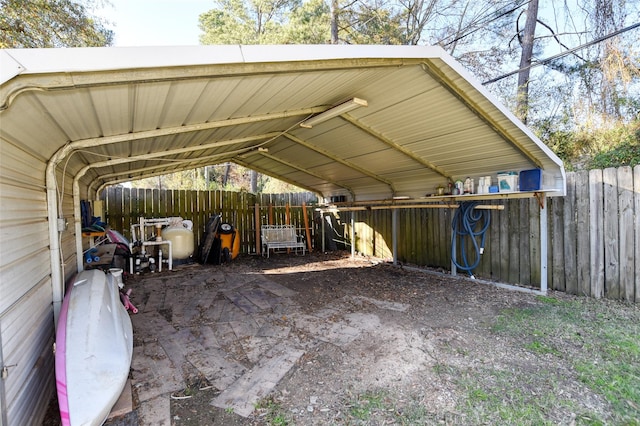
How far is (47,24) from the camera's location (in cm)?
571

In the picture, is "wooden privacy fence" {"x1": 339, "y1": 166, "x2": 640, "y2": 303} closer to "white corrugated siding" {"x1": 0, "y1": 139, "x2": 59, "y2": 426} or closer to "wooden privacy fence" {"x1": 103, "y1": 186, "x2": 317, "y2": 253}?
"wooden privacy fence" {"x1": 103, "y1": 186, "x2": 317, "y2": 253}

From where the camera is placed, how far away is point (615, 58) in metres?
5.83

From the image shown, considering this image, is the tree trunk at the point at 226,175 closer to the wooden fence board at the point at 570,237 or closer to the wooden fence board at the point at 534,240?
the wooden fence board at the point at 534,240

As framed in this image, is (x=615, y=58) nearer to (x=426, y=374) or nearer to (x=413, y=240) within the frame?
(x=413, y=240)

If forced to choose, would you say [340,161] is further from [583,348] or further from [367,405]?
[367,405]

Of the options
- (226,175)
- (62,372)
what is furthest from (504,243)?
(226,175)

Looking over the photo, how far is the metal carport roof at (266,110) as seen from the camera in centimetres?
153

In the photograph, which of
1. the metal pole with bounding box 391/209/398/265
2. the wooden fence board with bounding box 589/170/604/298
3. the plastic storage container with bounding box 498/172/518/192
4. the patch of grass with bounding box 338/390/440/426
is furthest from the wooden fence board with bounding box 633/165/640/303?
the metal pole with bounding box 391/209/398/265

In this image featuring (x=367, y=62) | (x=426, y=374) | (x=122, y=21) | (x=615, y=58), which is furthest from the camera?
(x=122, y=21)

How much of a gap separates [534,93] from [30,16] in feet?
37.0

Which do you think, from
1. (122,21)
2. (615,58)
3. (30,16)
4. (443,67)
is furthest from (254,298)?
(615,58)

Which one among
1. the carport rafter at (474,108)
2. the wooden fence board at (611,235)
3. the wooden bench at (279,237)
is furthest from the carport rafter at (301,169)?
the wooden fence board at (611,235)

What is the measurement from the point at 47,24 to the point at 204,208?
463cm

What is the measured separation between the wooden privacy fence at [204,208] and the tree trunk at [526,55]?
6220mm
